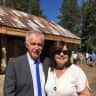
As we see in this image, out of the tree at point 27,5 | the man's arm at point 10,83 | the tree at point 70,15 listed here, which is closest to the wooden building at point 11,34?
the man's arm at point 10,83

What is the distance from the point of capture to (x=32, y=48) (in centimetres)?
427

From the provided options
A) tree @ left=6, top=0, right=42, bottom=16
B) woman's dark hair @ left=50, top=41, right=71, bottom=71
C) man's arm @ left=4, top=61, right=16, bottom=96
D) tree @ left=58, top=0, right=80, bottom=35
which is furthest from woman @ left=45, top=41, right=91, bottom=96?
tree @ left=58, top=0, right=80, bottom=35

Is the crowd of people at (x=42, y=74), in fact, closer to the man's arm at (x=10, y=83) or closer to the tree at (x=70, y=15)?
the man's arm at (x=10, y=83)

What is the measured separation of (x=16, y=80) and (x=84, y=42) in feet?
231

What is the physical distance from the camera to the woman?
4.24 m

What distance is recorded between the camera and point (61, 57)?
4.33 meters

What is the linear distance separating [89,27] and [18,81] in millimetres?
66413

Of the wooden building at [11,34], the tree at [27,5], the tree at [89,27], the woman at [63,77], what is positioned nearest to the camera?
the woman at [63,77]

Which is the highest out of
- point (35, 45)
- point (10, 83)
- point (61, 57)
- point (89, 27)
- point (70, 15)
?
point (70, 15)

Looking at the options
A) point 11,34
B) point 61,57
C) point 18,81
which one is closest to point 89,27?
point 11,34

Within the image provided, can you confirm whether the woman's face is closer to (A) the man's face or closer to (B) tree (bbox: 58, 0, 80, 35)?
(A) the man's face

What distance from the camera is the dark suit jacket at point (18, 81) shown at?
4.25 meters

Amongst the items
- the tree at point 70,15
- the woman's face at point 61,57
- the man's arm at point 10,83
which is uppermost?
the tree at point 70,15

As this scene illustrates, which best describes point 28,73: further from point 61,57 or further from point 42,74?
point 61,57
